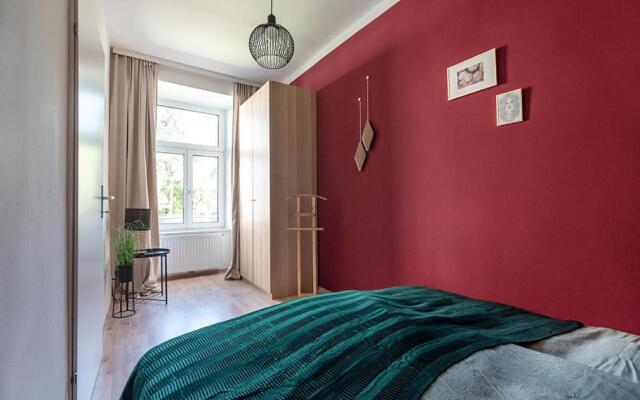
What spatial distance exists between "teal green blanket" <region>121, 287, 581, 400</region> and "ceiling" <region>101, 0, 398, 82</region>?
2622mm

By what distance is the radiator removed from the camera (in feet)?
13.7

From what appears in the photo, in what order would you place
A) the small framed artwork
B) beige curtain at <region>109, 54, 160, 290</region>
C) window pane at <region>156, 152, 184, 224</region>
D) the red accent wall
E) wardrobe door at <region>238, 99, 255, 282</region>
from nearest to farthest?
the red accent wall
the small framed artwork
beige curtain at <region>109, 54, 160, 290</region>
wardrobe door at <region>238, 99, 255, 282</region>
window pane at <region>156, 152, 184, 224</region>

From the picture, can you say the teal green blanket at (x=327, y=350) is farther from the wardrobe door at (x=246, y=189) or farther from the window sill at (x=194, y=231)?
the window sill at (x=194, y=231)

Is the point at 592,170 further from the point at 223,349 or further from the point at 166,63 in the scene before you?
the point at 166,63

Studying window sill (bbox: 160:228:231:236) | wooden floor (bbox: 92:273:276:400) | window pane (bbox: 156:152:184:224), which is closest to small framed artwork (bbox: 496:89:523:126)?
wooden floor (bbox: 92:273:276:400)

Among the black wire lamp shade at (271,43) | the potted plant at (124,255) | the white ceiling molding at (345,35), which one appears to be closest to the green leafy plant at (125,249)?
the potted plant at (124,255)

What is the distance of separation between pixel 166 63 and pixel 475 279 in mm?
4259

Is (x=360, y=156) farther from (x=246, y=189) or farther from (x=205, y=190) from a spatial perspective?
(x=205, y=190)

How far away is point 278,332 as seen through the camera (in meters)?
Result: 1.21

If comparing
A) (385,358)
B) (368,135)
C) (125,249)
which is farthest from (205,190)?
(385,358)

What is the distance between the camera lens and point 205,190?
15.6 ft

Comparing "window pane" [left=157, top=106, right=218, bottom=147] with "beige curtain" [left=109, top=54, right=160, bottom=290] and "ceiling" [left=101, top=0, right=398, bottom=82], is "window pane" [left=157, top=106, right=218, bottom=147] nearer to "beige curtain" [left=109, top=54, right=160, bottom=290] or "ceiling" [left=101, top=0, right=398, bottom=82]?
"beige curtain" [left=109, top=54, right=160, bottom=290]

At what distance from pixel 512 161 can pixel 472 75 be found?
637 millimetres

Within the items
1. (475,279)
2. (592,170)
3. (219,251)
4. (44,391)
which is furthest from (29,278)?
(219,251)
